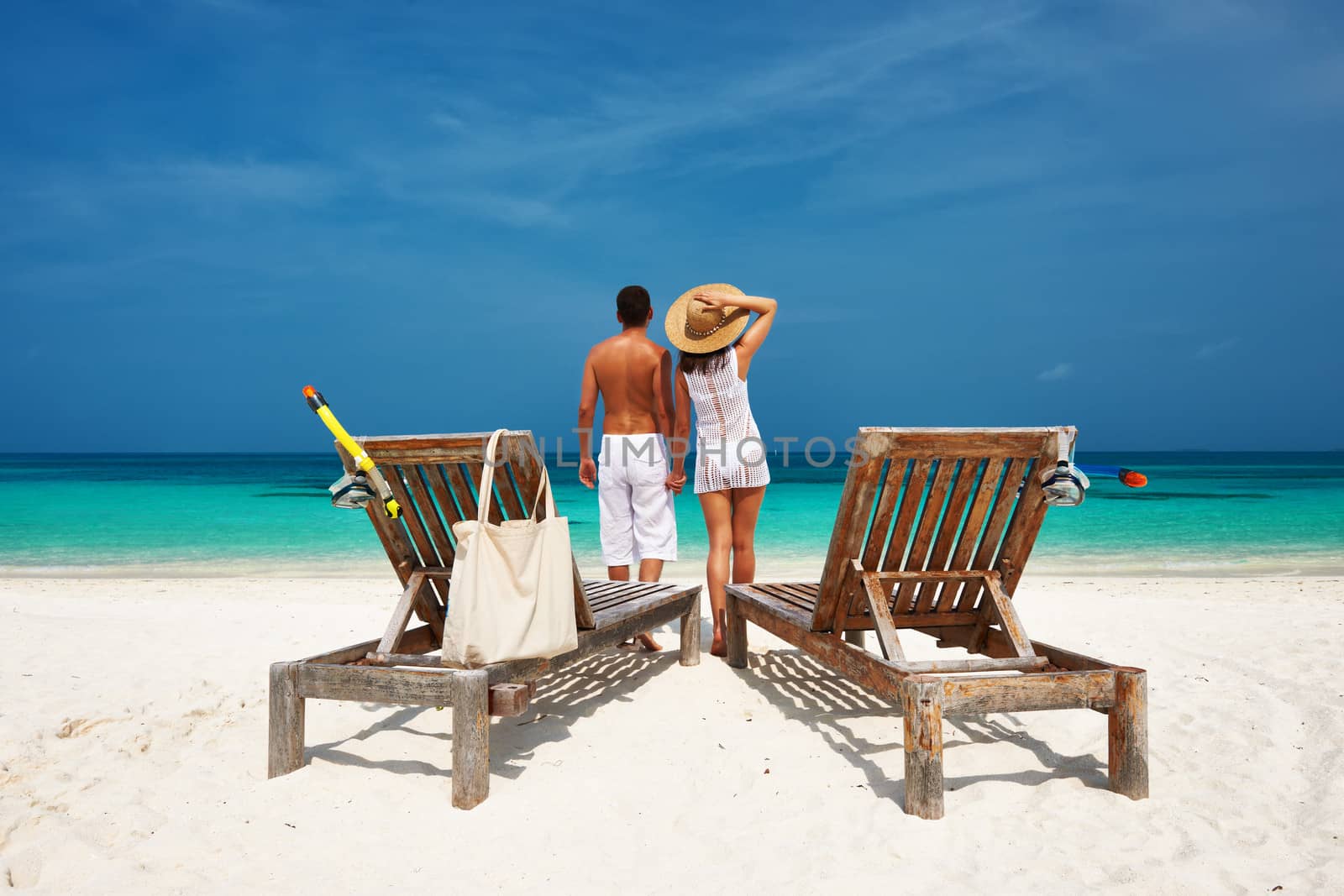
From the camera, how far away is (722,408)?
496 centimetres

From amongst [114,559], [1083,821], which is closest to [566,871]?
[1083,821]

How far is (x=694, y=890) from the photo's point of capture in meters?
2.40

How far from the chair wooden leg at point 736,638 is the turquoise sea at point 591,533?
6.68 metres

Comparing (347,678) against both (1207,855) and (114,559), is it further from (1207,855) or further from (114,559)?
(114,559)

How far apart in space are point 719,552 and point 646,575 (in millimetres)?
707

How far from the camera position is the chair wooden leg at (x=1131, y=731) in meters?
2.97

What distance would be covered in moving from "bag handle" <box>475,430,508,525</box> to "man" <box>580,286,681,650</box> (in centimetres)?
215

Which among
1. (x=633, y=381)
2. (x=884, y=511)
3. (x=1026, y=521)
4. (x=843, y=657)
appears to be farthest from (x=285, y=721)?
(x=1026, y=521)

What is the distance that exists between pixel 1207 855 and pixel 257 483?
42553mm

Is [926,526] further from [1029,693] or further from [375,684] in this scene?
[375,684]

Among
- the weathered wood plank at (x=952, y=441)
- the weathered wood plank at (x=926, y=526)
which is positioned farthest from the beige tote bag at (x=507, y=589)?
the weathered wood plank at (x=926, y=526)

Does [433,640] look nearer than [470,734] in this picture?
No

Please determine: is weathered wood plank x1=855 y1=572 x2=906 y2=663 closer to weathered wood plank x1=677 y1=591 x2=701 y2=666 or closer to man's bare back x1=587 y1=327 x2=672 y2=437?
weathered wood plank x1=677 y1=591 x2=701 y2=666

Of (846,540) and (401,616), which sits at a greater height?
→ (846,540)
